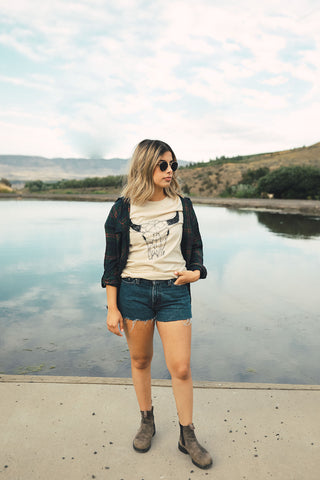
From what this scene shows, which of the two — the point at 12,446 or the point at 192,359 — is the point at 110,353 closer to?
the point at 192,359

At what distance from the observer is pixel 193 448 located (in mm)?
2146

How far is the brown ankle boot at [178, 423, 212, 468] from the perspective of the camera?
2.11 metres

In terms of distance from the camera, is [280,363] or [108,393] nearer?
[108,393]

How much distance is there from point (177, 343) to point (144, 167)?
949 millimetres

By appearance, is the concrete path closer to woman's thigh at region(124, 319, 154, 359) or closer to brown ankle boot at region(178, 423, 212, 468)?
brown ankle boot at region(178, 423, 212, 468)

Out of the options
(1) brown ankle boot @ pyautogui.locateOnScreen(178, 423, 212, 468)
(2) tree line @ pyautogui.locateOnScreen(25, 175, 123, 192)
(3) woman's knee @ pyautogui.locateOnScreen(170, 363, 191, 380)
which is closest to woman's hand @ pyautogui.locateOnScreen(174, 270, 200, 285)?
(3) woman's knee @ pyautogui.locateOnScreen(170, 363, 191, 380)

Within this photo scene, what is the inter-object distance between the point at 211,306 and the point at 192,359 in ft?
5.43

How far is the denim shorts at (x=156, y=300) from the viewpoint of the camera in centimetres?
214

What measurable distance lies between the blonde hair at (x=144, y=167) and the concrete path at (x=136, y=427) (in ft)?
4.47

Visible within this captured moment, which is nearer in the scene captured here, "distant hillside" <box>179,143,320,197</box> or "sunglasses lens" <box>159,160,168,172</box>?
"sunglasses lens" <box>159,160,168,172</box>

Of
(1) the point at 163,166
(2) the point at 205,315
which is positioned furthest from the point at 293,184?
(1) the point at 163,166

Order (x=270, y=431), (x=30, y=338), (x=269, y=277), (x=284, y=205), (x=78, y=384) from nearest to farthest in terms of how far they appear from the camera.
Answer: (x=270, y=431) → (x=78, y=384) → (x=30, y=338) → (x=269, y=277) → (x=284, y=205)

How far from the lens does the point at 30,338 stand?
4.09 metres

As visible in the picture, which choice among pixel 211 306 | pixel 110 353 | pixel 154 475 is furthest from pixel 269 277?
pixel 154 475
